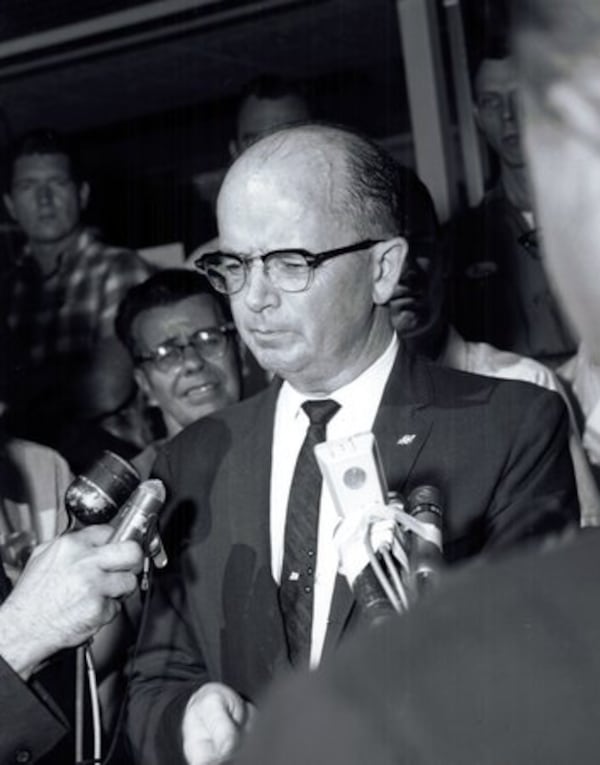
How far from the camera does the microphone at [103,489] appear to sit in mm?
1779

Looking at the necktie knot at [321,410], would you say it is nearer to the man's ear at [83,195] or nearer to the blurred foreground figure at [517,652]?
the blurred foreground figure at [517,652]

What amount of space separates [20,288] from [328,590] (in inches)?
103

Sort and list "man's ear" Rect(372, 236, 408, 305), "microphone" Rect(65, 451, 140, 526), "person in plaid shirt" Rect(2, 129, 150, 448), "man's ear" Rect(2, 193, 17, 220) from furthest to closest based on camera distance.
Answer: "man's ear" Rect(2, 193, 17, 220), "person in plaid shirt" Rect(2, 129, 150, 448), "man's ear" Rect(372, 236, 408, 305), "microphone" Rect(65, 451, 140, 526)

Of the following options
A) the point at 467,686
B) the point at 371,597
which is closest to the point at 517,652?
the point at 467,686

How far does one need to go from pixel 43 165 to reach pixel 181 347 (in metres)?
1.13

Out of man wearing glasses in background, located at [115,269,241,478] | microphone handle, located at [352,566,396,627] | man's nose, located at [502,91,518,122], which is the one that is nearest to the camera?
microphone handle, located at [352,566,396,627]

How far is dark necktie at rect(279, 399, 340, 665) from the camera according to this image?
184 cm

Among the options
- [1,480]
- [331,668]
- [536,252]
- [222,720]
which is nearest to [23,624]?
[222,720]

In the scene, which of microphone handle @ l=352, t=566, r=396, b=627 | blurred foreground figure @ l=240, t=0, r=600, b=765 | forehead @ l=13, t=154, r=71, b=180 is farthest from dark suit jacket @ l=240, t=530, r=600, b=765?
forehead @ l=13, t=154, r=71, b=180

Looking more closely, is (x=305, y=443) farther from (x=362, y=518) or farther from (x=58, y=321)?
(x=58, y=321)

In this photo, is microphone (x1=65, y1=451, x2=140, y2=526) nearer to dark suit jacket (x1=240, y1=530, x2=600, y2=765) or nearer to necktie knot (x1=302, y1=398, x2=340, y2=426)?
necktie knot (x1=302, y1=398, x2=340, y2=426)

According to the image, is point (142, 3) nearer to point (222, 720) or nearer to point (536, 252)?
point (536, 252)

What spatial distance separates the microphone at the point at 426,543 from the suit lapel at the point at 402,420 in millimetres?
488

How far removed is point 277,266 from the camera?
1.92m
